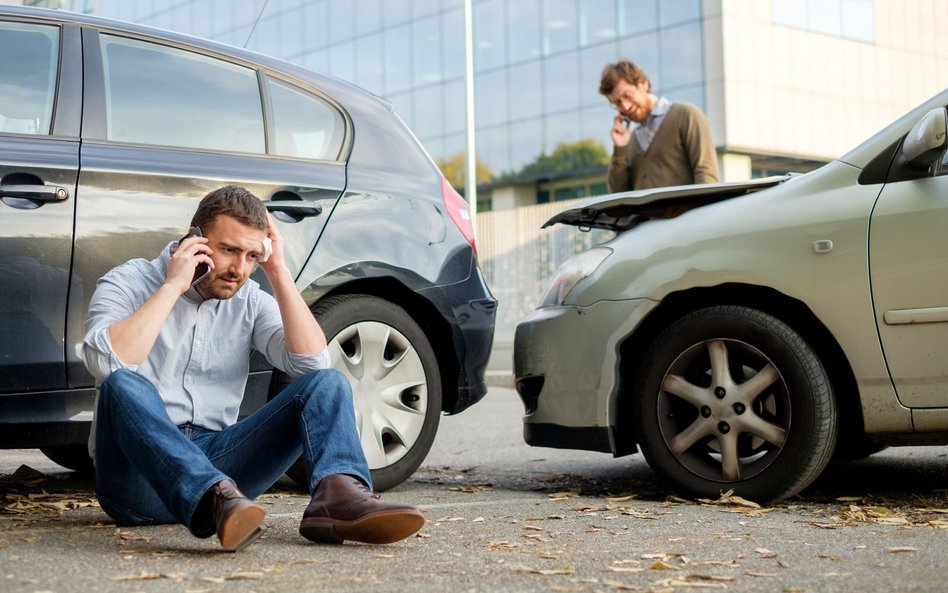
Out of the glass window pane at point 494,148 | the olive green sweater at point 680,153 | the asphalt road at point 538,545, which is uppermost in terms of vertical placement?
the glass window pane at point 494,148

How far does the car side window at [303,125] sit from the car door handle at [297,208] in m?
0.25

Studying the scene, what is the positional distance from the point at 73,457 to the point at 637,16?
26.1 m

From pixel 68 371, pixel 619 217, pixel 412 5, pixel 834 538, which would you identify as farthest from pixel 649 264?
pixel 412 5

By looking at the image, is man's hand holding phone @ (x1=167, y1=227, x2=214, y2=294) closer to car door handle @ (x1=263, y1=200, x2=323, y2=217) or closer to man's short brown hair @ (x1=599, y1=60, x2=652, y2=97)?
car door handle @ (x1=263, y1=200, x2=323, y2=217)

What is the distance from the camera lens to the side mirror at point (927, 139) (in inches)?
179

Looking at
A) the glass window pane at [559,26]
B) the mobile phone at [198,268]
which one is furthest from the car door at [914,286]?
the glass window pane at [559,26]

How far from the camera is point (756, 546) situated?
388cm

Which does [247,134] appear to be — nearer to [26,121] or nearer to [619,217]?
[26,121]

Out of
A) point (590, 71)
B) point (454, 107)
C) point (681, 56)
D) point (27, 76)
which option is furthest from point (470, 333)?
point (454, 107)

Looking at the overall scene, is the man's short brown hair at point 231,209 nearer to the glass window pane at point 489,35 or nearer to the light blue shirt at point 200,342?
the light blue shirt at point 200,342

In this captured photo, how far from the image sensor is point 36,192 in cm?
434

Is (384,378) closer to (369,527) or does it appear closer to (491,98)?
(369,527)

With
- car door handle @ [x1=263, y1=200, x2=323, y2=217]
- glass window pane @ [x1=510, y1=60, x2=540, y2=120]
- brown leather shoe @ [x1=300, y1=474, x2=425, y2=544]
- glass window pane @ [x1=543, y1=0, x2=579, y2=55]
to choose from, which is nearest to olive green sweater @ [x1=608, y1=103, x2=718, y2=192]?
car door handle @ [x1=263, y1=200, x2=323, y2=217]

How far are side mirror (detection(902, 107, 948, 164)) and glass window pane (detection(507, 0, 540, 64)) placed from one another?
28.7m
